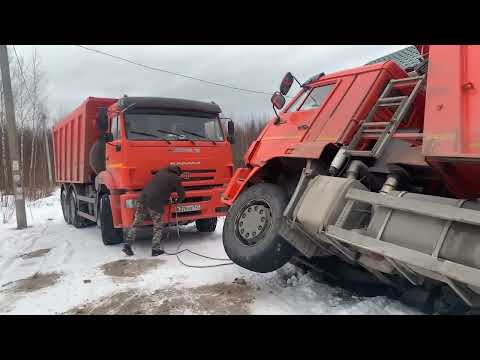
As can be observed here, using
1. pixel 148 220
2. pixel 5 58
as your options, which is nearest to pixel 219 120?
pixel 148 220

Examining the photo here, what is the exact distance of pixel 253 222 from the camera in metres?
4.12

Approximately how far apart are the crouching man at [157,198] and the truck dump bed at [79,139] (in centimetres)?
280

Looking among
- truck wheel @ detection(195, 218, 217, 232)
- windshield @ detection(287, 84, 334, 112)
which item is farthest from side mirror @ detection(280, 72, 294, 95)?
truck wheel @ detection(195, 218, 217, 232)

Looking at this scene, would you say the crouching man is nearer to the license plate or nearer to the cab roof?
the license plate

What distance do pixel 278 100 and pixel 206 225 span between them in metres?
3.99

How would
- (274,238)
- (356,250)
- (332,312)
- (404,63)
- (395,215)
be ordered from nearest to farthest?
(395,215) < (356,250) < (332,312) < (274,238) < (404,63)

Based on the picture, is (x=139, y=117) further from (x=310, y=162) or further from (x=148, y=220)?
(x=310, y=162)

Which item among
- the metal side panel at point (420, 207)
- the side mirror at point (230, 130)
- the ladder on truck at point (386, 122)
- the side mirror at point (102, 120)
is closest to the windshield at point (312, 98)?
the ladder on truck at point (386, 122)

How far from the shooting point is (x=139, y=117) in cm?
672

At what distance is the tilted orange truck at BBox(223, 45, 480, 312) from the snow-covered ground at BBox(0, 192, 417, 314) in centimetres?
36

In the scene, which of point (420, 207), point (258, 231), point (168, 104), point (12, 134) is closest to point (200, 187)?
point (168, 104)

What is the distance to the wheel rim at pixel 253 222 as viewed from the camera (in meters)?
3.98

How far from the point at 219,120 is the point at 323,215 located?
15.9 ft

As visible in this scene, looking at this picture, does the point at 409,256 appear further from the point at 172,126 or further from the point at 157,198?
the point at 172,126
